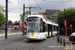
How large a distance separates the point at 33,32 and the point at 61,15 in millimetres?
27380

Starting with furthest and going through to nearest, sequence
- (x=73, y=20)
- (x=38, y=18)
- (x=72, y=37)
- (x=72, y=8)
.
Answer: (x=72, y=8)
(x=73, y=20)
(x=38, y=18)
(x=72, y=37)

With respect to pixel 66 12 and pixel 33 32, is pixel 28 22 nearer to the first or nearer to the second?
pixel 33 32

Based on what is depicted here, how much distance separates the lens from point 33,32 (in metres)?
15.9

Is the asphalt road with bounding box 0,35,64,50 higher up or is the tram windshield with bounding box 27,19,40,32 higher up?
the tram windshield with bounding box 27,19,40,32

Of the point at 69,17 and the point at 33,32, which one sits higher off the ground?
the point at 69,17

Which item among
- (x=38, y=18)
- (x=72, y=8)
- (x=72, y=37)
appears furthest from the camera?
(x=72, y=8)

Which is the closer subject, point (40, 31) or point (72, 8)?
point (40, 31)

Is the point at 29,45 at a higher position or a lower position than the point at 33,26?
lower

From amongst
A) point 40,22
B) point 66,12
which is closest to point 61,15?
point 66,12

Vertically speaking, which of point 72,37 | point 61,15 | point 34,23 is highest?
point 61,15

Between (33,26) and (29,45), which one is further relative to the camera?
(33,26)

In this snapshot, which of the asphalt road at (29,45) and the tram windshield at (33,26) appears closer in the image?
the asphalt road at (29,45)

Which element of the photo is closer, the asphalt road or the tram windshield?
the asphalt road

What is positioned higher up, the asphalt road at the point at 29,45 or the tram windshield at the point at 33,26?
the tram windshield at the point at 33,26
